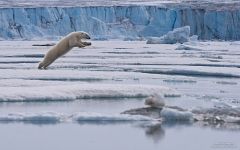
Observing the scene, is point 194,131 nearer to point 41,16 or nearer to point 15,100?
point 15,100

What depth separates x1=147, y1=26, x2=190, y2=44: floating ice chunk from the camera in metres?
25.5

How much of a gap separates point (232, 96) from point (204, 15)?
26.5m

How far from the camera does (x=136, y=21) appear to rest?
117 feet

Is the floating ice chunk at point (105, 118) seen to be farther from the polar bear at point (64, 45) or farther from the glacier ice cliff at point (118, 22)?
the glacier ice cliff at point (118, 22)

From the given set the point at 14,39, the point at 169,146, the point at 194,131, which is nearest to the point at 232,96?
the point at 194,131

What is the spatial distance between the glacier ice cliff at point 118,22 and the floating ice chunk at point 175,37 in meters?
5.60

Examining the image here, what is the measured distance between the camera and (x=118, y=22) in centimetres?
3588

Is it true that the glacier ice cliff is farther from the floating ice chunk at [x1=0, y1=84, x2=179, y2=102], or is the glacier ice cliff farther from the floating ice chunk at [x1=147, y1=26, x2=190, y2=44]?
the floating ice chunk at [x1=0, y1=84, x2=179, y2=102]

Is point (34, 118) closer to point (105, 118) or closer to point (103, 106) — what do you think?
point (105, 118)

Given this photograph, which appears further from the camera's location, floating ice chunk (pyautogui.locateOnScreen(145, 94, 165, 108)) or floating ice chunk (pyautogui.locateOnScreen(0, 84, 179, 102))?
floating ice chunk (pyautogui.locateOnScreen(0, 84, 179, 102))

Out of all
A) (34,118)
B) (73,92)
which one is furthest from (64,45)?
(34,118)

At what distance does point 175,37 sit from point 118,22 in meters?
10.3

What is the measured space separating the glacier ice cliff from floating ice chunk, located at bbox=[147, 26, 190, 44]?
560 centimetres

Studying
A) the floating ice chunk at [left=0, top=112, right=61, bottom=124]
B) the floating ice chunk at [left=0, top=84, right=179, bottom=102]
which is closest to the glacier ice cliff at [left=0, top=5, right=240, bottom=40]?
the floating ice chunk at [left=0, top=84, right=179, bottom=102]
